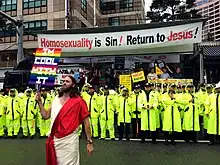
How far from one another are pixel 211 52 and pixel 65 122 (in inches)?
590

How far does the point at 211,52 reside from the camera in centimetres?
1870

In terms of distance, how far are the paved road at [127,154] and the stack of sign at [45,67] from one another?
3086mm

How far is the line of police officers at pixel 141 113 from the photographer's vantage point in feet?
37.3

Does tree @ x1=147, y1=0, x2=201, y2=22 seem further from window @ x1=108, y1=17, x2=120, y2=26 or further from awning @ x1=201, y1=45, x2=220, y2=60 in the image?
awning @ x1=201, y1=45, x2=220, y2=60

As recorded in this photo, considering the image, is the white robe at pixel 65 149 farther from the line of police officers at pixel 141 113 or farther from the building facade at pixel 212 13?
the building facade at pixel 212 13

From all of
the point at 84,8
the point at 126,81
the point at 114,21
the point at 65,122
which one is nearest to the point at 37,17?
the point at 84,8

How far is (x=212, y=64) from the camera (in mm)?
20375

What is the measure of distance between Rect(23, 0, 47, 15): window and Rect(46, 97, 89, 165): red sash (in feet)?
132

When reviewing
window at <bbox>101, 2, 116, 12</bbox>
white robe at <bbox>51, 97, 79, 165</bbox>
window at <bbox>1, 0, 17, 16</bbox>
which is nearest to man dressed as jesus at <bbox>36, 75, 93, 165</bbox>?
white robe at <bbox>51, 97, 79, 165</bbox>

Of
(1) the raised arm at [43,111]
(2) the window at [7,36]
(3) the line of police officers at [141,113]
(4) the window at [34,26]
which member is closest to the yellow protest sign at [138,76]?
(3) the line of police officers at [141,113]

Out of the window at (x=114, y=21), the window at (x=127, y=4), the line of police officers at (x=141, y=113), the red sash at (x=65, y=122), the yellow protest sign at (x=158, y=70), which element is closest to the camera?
the red sash at (x=65, y=122)

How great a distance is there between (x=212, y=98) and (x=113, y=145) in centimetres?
318

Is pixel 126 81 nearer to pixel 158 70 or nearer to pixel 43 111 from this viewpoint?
pixel 158 70

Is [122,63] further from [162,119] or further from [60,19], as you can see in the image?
[60,19]
